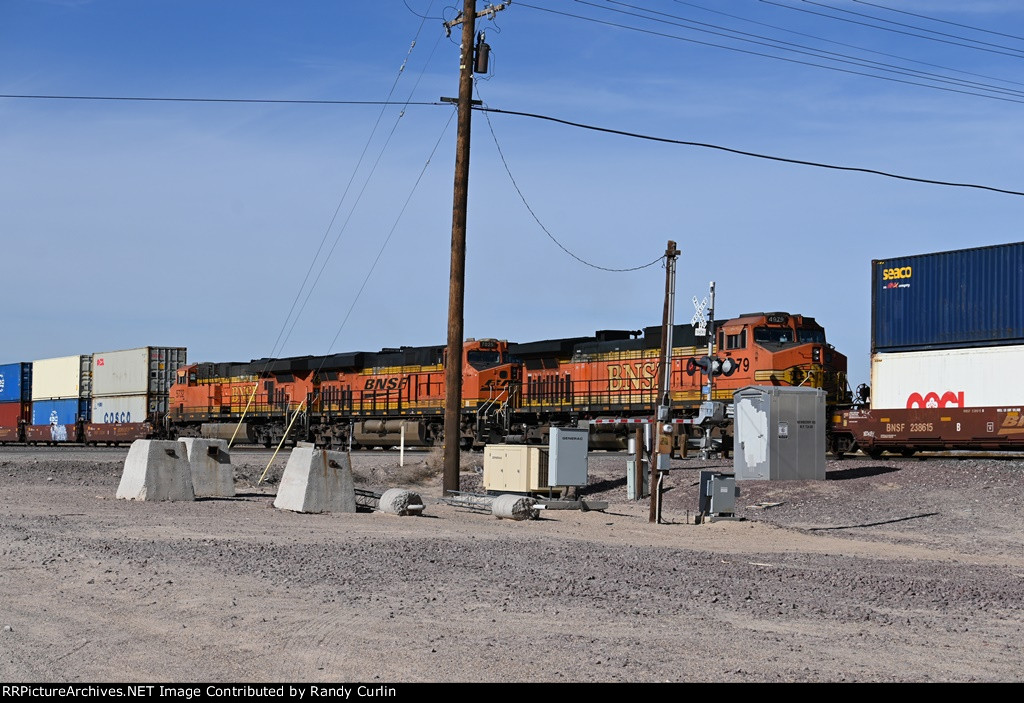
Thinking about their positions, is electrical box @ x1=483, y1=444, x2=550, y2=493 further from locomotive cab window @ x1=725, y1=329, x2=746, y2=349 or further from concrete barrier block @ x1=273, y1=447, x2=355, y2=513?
locomotive cab window @ x1=725, y1=329, x2=746, y2=349

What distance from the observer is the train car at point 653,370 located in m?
31.8

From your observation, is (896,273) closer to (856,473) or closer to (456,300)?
(856,473)

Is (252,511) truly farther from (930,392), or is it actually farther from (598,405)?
(598,405)

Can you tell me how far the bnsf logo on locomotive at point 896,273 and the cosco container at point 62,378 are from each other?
41.9 m

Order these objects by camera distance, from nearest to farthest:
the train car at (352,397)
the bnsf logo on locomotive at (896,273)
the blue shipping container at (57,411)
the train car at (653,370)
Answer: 1. the bnsf logo on locomotive at (896,273)
2. the train car at (653,370)
3. the train car at (352,397)
4. the blue shipping container at (57,411)

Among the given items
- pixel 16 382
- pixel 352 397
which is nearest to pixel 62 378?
Result: pixel 16 382

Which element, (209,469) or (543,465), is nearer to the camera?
(209,469)

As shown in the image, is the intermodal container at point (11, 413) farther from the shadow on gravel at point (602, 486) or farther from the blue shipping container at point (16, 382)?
the shadow on gravel at point (602, 486)

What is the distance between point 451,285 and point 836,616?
13.1 meters

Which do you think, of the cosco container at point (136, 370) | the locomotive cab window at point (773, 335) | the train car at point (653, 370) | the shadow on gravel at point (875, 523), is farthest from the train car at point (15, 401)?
the shadow on gravel at point (875, 523)

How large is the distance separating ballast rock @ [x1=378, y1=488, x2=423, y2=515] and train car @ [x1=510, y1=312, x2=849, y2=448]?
527 inches

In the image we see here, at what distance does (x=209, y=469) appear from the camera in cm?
1945

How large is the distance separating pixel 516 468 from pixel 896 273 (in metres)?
12.9
